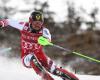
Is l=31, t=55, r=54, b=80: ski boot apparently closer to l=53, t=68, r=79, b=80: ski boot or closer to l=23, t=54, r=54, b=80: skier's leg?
l=23, t=54, r=54, b=80: skier's leg

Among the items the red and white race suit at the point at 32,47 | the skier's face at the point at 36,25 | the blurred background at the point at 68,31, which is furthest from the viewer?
the blurred background at the point at 68,31

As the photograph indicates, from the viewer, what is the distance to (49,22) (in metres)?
25.7

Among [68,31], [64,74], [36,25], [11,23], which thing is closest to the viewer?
[36,25]

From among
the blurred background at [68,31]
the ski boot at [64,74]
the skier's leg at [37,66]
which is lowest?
the blurred background at [68,31]

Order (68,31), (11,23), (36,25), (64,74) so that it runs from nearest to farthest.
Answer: (36,25) < (64,74) < (11,23) < (68,31)

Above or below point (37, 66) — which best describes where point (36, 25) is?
above

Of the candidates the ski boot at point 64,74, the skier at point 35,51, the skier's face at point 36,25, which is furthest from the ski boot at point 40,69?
the skier's face at point 36,25

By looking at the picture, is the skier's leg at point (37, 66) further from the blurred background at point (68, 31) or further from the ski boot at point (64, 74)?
the blurred background at point (68, 31)

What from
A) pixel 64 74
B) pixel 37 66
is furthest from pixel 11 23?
pixel 64 74

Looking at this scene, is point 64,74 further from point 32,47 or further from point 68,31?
point 68,31

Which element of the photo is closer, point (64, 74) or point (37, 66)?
point (37, 66)

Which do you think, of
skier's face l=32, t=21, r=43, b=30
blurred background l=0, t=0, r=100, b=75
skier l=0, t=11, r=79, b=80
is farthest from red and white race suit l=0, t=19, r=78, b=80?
blurred background l=0, t=0, r=100, b=75

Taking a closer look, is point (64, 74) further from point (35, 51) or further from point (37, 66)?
point (35, 51)

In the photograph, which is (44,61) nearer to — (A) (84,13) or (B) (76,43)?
(B) (76,43)
